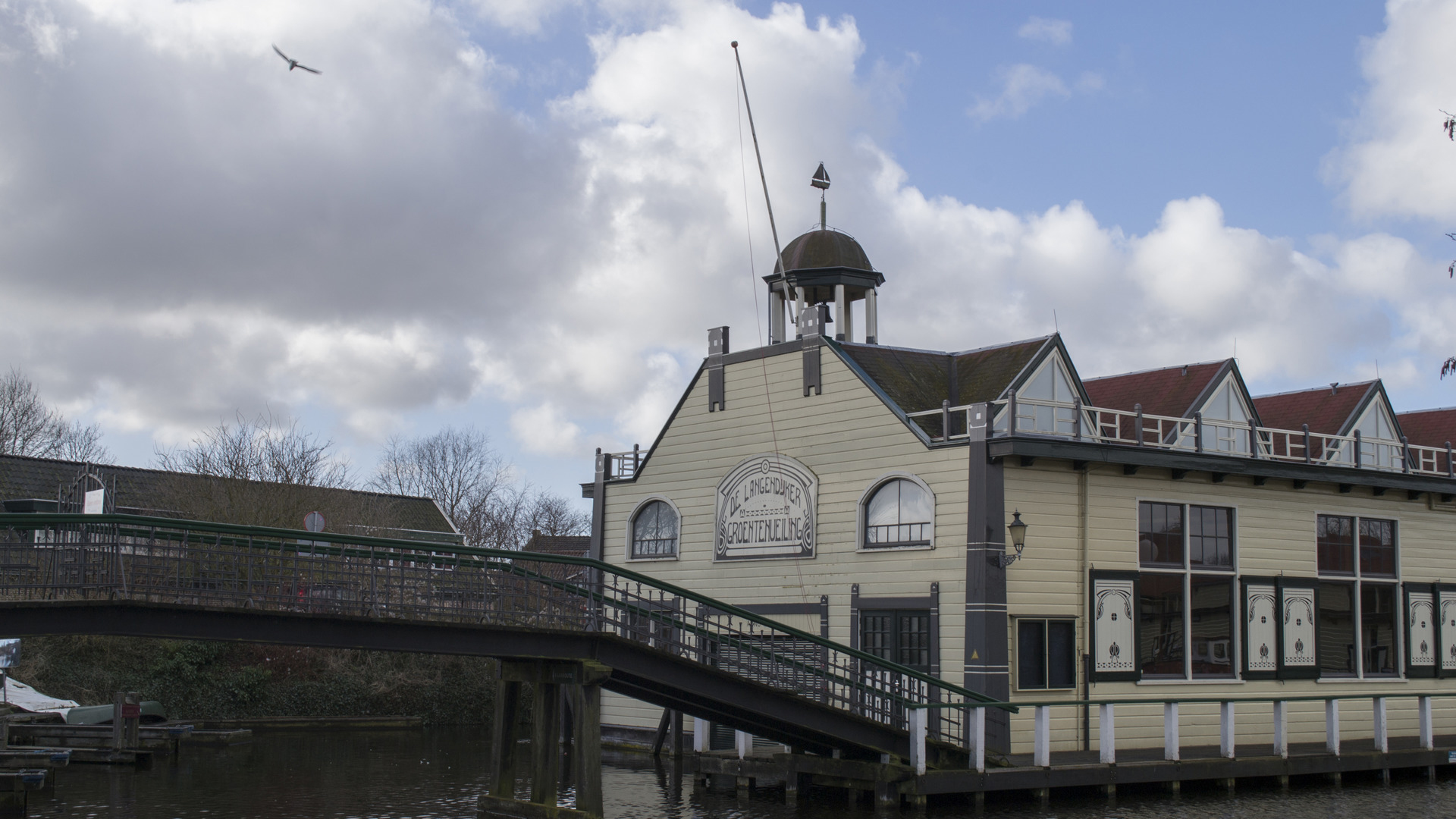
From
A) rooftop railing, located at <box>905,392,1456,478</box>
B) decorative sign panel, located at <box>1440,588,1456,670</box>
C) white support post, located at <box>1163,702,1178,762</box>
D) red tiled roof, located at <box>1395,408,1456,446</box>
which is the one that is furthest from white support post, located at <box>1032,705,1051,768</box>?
red tiled roof, located at <box>1395,408,1456,446</box>

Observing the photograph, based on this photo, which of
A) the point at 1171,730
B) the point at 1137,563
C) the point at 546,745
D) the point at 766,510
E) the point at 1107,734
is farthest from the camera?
the point at 766,510

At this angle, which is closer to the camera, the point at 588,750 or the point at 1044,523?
the point at 588,750

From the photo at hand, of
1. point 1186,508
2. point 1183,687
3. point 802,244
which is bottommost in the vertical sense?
point 1183,687

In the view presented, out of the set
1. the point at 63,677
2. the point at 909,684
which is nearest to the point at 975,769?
the point at 909,684

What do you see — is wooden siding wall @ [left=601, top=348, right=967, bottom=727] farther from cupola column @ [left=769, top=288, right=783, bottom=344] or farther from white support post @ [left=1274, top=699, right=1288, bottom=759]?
white support post @ [left=1274, top=699, right=1288, bottom=759]

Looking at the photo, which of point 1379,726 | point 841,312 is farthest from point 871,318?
point 1379,726

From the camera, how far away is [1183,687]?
1020 inches

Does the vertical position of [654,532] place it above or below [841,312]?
below

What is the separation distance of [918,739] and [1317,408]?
1717 centimetres

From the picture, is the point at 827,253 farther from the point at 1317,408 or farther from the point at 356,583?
the point at 356,583

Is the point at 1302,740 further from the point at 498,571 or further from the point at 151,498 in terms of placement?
the point at 151,498

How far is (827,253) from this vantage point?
31.4 m

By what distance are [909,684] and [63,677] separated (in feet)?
80.4

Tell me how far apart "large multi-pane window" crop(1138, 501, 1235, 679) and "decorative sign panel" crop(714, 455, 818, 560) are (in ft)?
21.1
